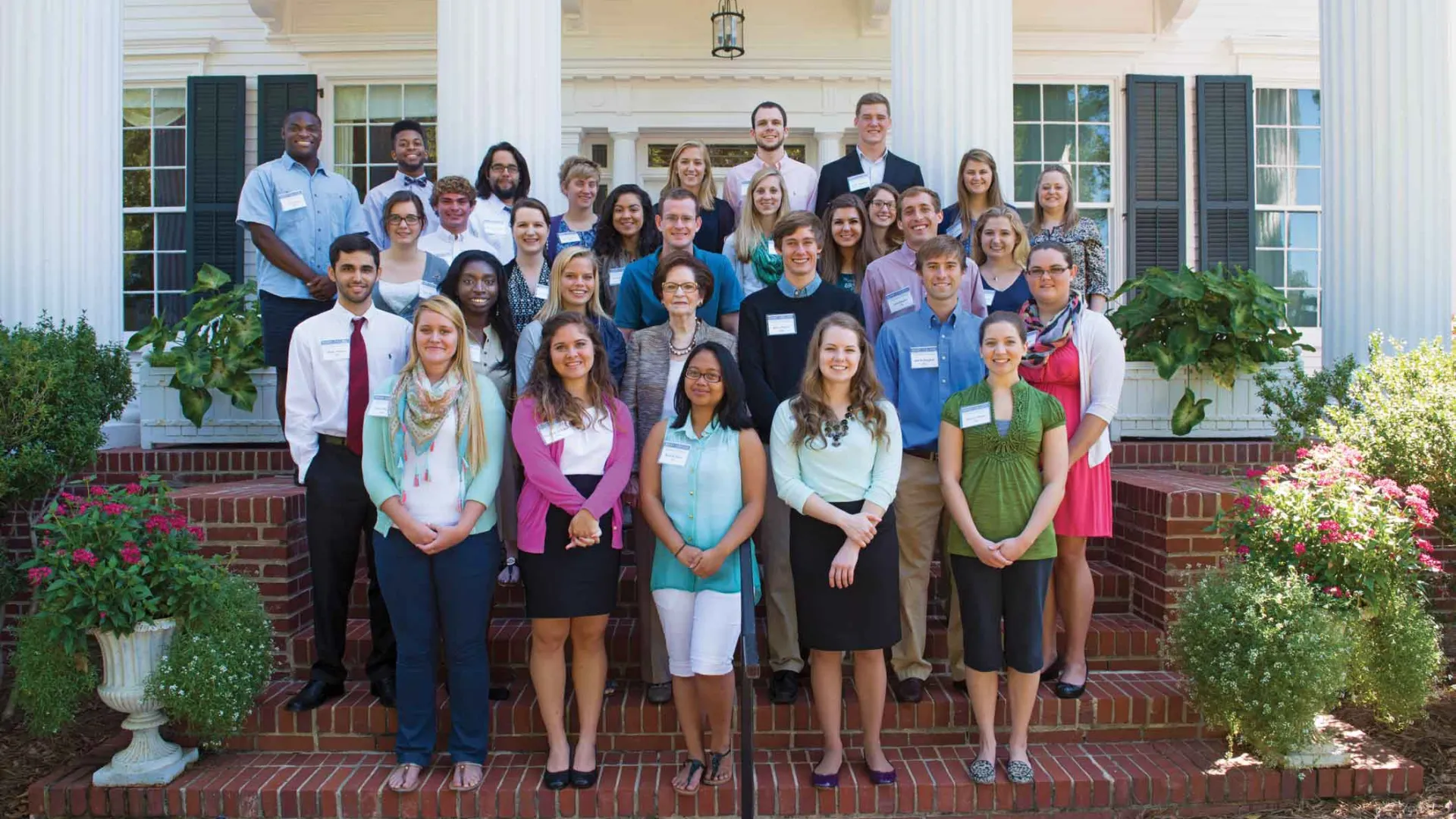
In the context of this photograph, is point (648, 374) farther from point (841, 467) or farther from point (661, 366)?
point (841, 467)

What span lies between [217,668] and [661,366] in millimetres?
1994

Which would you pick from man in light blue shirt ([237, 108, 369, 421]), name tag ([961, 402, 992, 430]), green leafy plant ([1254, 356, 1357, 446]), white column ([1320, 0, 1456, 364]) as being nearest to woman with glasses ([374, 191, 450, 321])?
man in light blue shirt ([237, 108, 369, 421])

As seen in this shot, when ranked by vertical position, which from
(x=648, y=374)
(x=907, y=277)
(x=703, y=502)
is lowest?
(x=703, y=502)

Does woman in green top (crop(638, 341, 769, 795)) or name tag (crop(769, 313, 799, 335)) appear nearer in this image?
woman in green top (crop(638, 341, 769, 795))

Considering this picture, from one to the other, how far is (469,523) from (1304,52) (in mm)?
9208

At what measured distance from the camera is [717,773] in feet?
12.4

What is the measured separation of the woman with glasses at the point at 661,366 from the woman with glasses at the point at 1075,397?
1280mm

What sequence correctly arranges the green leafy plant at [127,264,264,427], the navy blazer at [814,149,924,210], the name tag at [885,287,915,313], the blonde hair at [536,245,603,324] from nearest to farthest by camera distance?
the blonde hair at [536,245,603,324], the name tag at [885,287,915,313], the navy blazer at [814,149,924,210], the green leafy plant at [127,264,264,427]

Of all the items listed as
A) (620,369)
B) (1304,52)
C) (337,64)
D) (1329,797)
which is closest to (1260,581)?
(1329,797)

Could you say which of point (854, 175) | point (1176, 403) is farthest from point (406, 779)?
point (1176, 403)

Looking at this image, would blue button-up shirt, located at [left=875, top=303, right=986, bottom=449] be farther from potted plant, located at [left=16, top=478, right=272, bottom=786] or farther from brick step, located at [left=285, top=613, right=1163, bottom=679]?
potted plant, located at [left=16, top=478, right=272, bottom=786]

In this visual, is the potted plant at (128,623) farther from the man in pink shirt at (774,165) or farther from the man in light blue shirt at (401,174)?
the man in pink shirt at (774,165)

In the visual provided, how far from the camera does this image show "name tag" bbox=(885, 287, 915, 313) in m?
4.37

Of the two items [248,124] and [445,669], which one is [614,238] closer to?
[445,669]
